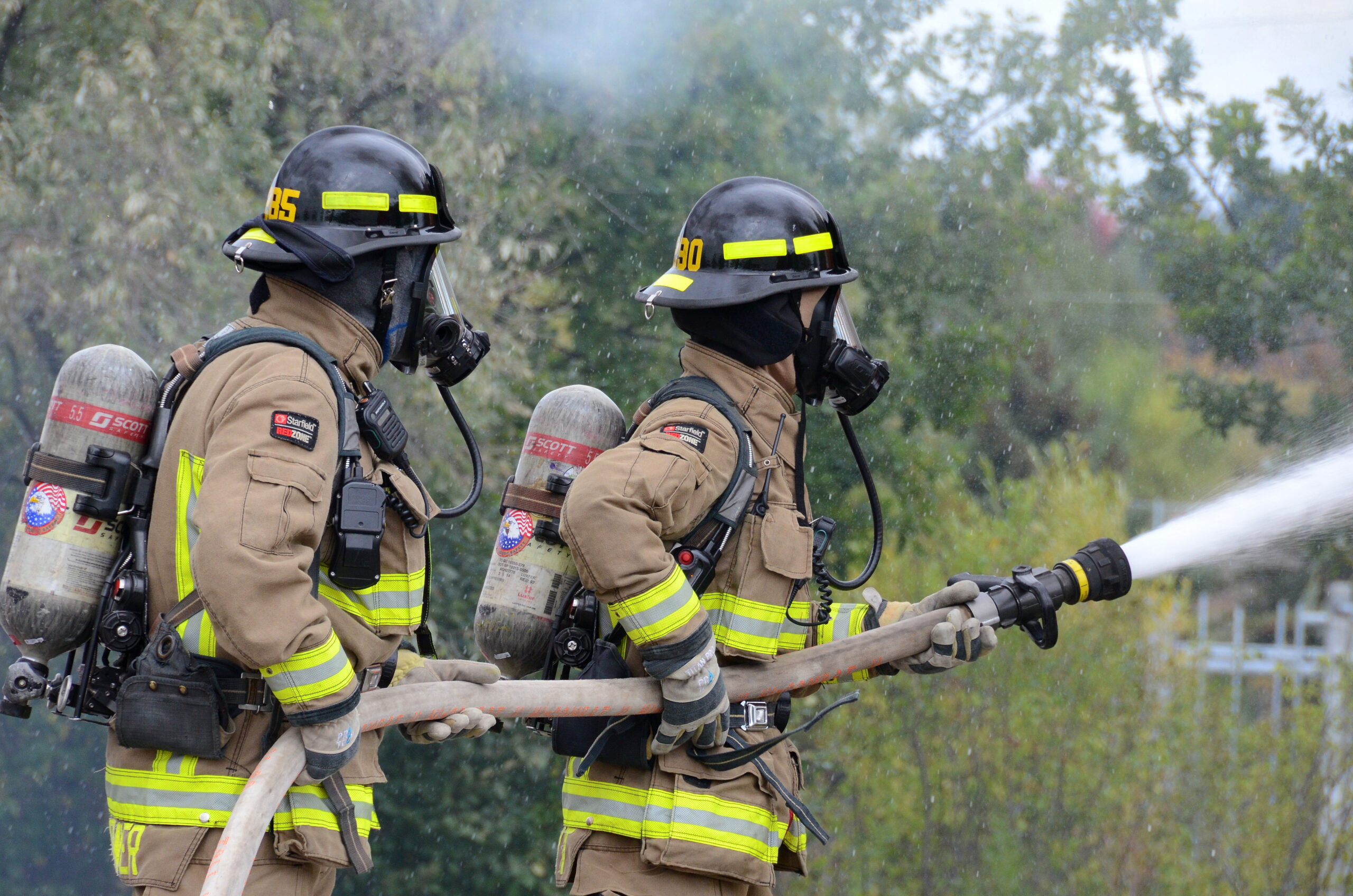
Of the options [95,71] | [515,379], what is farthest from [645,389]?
[95,71]

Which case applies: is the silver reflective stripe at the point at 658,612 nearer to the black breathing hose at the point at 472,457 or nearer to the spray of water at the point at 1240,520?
the black breathing hose at the point at 472,457

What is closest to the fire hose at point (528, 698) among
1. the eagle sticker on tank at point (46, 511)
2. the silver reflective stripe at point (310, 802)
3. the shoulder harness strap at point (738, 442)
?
the silver reflective stripe at point (310, 802)

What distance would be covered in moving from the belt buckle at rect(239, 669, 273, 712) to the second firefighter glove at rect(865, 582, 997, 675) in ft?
5.35

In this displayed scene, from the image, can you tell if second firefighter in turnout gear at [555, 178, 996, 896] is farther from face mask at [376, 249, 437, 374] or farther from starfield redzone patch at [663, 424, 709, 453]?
face mask at [376, 249, 437, 374]

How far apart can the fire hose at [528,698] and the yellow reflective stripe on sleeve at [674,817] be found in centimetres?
23

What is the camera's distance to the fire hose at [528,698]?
2.34 meters

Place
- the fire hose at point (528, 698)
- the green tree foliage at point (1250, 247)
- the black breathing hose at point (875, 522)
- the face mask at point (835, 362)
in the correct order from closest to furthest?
the fire hose at point (528, 698)
the face mask at point (835, 362)
the black breathing hose at point (875, 522)
the green tree foliage at point (1250, 247)

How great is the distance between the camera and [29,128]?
259 inches

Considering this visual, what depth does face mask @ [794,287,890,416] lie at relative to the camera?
3.30 metres

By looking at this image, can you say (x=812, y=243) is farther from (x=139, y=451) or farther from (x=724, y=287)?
(x=139, y=451)

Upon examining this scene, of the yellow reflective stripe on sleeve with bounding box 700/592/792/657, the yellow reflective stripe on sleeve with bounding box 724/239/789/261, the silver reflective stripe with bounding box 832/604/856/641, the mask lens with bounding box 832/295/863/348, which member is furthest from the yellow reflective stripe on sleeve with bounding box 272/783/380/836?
the mask lens with bounding box 832/295/863/348

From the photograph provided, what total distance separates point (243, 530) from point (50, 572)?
585 mm

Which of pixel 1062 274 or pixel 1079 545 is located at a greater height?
pixel 1062 274

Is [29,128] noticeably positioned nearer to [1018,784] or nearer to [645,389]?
[645,389]
